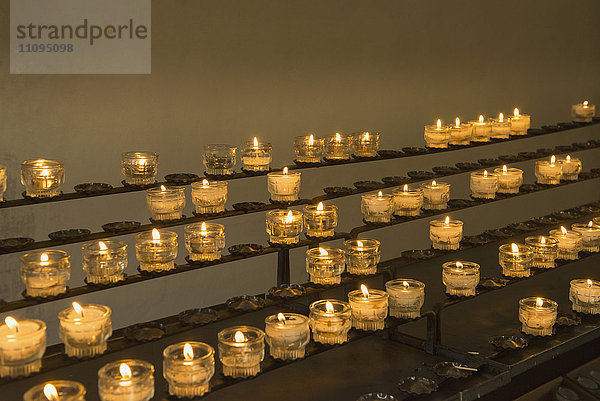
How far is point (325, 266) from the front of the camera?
307cm

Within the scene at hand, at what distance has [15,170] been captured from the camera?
12.5ft

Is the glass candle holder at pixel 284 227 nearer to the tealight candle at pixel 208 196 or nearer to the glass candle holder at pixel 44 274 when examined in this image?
the tealight candle at pixel 208 196

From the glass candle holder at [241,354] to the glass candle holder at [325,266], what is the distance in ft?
1.54

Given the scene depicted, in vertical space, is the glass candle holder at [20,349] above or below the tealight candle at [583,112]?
below

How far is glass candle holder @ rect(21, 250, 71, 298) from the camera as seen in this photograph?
251cm

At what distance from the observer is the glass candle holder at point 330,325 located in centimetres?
287

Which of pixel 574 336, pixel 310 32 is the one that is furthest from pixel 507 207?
pixel 574 336

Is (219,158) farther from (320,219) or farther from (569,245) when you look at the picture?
(569,245)

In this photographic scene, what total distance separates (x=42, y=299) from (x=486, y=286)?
6.31 ft

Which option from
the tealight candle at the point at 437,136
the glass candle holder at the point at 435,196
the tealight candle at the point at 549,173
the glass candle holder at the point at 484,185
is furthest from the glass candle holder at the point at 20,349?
the tealight candle at the point at 549,173

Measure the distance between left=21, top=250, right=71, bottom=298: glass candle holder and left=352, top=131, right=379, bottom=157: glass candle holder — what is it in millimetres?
1438

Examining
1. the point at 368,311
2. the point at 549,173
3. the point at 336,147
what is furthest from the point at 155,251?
the point at 549,173

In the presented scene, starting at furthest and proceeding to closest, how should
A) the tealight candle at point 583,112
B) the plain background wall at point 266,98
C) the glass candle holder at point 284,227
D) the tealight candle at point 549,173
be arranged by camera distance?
the tealight candle at point 583,112, the tealight candle at point 549,173, the plain background wall at point 266,98, the glass candle holder at point 284,227

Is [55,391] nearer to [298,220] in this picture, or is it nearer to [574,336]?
[298,220]
